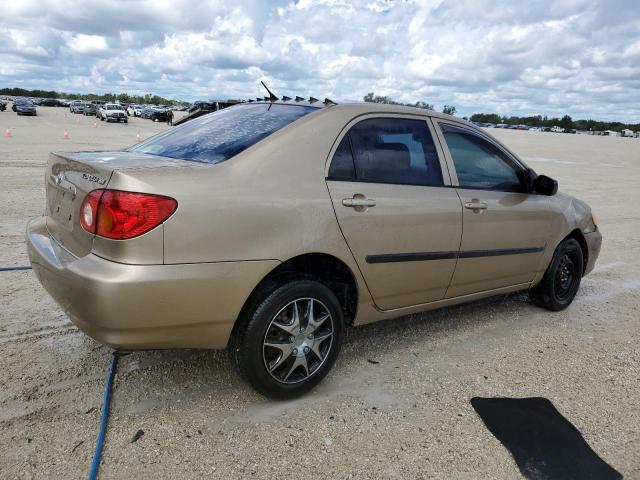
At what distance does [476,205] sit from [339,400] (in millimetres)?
1661

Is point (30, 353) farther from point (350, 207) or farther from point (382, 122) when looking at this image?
point (382, 122)

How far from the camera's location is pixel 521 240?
13.5ft

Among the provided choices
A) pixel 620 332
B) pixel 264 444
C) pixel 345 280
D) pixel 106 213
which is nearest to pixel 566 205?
pixel 620 332

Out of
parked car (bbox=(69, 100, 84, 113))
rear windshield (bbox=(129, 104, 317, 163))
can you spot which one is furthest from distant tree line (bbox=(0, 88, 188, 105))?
rear windshield (bbox=(129, 104, 317, 163))

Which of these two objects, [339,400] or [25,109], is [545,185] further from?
[25,109]

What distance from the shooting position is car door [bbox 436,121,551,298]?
373 centimetres

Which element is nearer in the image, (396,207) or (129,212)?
(129,212)

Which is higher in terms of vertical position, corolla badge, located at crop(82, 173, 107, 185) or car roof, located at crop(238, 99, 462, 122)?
car roof, located at crop(238, 99, 462, 122)

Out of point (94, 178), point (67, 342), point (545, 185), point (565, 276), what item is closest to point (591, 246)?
point (565, 276)

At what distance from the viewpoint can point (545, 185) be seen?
4.16 metres

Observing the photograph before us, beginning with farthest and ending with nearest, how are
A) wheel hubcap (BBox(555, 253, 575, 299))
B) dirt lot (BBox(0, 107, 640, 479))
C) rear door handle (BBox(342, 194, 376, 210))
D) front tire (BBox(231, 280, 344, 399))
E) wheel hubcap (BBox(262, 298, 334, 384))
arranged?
wheel hubcap (BBox(555, 253, 575, 299)), rear door handle (BBox(342, 194, 376, 210)), wheel hubcap (BBox(262, 298, 334, 384)), front tire (BBox(231, 280, 344, 399)), dirt lot (BBox(0, 107, 640, 479))

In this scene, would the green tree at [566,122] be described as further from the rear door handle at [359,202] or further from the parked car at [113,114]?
the rear door handle at [359,202]

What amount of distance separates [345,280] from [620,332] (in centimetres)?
259

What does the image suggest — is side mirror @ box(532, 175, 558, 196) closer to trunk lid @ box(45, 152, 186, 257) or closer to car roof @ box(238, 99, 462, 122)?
car roof @ box(238, 99, 462, 122)
